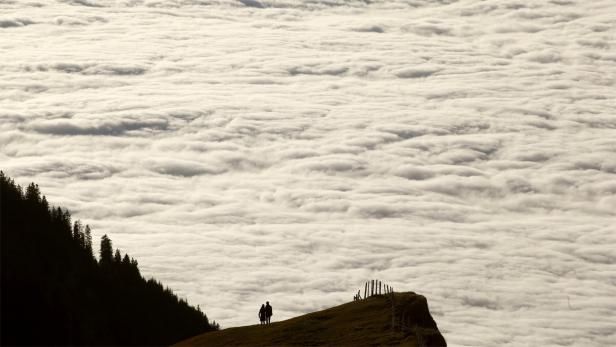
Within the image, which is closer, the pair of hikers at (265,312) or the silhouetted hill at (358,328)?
the silhouetted hill at (358,328)

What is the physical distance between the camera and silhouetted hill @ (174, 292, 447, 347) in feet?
361

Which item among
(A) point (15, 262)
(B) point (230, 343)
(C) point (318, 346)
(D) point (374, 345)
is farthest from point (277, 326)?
(A) point (15, 262)

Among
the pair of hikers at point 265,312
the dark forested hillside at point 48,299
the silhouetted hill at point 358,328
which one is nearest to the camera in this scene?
the silhouetted hill at point 358,328

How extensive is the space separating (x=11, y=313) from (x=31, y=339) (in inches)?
170

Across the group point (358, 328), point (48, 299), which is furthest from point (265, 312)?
point (48, 299)

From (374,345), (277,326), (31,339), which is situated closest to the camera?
(374,345)

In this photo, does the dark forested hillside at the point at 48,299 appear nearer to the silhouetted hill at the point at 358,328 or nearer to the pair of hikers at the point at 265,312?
the silhouetted hill at the point at 358,328

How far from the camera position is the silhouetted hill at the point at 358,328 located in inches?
4327

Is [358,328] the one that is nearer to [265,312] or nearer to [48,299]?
[265,312]

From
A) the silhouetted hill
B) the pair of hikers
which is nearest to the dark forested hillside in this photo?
the silhouetted hill

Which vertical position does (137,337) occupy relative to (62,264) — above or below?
below

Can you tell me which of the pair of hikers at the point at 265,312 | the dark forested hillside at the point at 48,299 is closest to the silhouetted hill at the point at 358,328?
the pair of hikers at the point at 265,312

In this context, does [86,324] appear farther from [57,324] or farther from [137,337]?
[137,337]

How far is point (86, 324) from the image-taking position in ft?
576
